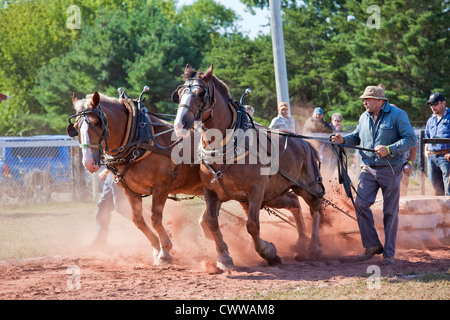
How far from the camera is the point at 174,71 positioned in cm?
2823

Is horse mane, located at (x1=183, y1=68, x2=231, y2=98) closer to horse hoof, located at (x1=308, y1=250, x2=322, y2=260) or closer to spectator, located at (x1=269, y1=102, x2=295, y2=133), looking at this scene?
horse hoof, located at (x1=308, y1=250, x2=322, y2=260)

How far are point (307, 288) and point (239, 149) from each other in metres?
1.66

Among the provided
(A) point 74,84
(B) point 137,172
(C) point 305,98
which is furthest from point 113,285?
(A) point 74,84

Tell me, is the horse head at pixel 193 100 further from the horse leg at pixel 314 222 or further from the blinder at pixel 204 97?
the horse leg at pixel 314 222

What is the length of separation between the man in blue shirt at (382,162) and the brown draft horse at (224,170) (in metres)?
0.83

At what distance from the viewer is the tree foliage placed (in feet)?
73.6

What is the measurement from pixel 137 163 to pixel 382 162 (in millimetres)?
2873

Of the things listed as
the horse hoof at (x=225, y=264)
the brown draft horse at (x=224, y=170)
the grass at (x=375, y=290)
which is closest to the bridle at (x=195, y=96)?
the brown draft horse at (x=224, y=170)

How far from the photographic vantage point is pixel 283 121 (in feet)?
36.6

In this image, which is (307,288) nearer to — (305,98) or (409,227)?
(409,227)

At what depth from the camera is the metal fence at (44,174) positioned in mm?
15055

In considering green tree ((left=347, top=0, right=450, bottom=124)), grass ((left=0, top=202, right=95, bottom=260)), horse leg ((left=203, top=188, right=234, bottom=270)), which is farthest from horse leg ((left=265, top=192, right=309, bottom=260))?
green tree ((left=347, top=0, right=450, bottom=124))

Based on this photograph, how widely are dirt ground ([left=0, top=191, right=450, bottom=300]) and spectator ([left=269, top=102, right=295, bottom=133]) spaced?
84.0 inches

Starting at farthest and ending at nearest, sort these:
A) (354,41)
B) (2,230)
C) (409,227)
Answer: (354,41) → (2,230) → (409,227)
